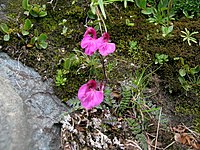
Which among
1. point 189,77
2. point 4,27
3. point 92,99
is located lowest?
point 189,77

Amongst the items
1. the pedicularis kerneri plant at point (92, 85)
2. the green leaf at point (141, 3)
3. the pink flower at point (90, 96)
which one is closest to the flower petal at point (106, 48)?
the pedicularis kerneri plant at point (92, 85)

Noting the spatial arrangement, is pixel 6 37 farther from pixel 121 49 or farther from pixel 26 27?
pixel 121 49

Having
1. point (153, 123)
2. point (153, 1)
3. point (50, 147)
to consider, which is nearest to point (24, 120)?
point (50, 147)

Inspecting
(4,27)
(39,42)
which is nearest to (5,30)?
(4,27)

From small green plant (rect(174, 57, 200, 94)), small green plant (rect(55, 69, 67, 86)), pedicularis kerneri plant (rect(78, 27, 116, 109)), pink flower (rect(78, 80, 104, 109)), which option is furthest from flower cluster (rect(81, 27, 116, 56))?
small green plant (rect(174, 57, 200, 94))

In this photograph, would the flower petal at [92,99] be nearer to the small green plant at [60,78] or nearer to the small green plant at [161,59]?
the small green plant at [60,78]

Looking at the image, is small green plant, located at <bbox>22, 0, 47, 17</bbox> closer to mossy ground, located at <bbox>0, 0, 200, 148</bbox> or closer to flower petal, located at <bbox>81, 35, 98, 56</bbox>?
mossy ground, located at <bbox>0, 0, 200, 148</bbox>

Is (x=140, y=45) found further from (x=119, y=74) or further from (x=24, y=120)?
(x=24, y=120)
